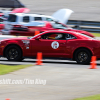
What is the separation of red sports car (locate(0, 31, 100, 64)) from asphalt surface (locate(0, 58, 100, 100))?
68.2 inches

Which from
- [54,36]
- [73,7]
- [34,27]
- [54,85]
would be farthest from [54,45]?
[73,7]

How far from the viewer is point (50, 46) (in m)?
12.4

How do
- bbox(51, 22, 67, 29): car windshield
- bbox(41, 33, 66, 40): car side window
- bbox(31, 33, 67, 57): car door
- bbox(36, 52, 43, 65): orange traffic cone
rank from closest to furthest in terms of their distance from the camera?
bbox(36, 52, 43, 65): orange traffic cone, bbox(31, 33, 67, 57): car door, bbox(41, 33, 66, 40): car side window, bbox(51, 22, 67, 29): car windshield

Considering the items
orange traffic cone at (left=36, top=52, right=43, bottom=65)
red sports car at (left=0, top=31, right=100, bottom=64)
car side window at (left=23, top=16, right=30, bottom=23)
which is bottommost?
orange traffic cone at (left=36, top=52, right=43, bottom=65)

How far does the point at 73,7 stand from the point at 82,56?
76.9 feet

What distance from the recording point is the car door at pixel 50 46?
12312 mm

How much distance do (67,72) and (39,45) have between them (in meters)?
2.87

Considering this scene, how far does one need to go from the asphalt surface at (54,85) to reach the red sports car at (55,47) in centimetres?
173

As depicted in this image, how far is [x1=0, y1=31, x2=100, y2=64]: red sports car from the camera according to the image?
1209 centimetres

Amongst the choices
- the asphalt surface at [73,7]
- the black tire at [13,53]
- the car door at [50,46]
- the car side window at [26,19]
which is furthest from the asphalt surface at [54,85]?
the asphalt surface at [73,7]

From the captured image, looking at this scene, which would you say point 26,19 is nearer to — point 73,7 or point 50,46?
point 50,46

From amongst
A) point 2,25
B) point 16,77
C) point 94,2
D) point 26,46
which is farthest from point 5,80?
point 94,2

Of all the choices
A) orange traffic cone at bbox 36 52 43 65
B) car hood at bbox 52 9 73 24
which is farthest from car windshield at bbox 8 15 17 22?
orange traffic cone at bbox 36 52 43 65

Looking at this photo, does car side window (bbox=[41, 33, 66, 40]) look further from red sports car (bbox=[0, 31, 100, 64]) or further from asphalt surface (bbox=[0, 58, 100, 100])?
asphalt surface (bbox=[0, 58, 100, 100])
